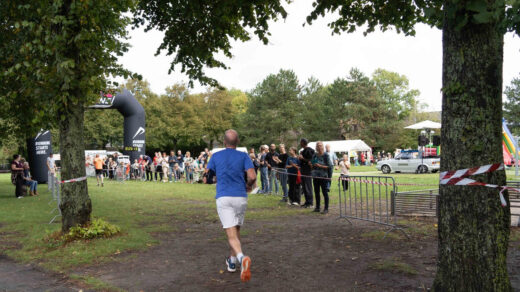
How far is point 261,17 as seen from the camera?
31.7 feet

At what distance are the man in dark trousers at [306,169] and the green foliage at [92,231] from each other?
220 inches

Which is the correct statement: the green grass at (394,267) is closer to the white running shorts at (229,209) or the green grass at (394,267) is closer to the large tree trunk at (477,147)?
the large tree trunk at (477,147)

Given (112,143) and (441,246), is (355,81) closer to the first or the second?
(112,143)

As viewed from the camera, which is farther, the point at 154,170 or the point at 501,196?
the point at 154,170

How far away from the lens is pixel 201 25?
9.91 meters

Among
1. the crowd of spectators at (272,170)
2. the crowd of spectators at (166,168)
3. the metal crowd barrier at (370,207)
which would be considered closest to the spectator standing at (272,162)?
the crowd of spectators at (272,170)

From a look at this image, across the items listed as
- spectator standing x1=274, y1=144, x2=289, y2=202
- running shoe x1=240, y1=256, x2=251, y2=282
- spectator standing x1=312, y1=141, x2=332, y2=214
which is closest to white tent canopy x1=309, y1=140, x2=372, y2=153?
spectator standing x1=274, y1=144, x2=289, y2=202

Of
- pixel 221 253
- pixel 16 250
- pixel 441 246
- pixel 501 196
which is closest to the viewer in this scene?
pixel 501 196

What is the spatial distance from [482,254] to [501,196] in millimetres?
558

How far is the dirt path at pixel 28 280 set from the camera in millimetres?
5262

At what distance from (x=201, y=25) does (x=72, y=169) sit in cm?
442

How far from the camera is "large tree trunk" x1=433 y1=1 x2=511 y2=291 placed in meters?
3.79

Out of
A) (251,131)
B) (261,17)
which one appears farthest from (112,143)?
(261,17)

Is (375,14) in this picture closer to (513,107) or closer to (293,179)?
(293,179)
